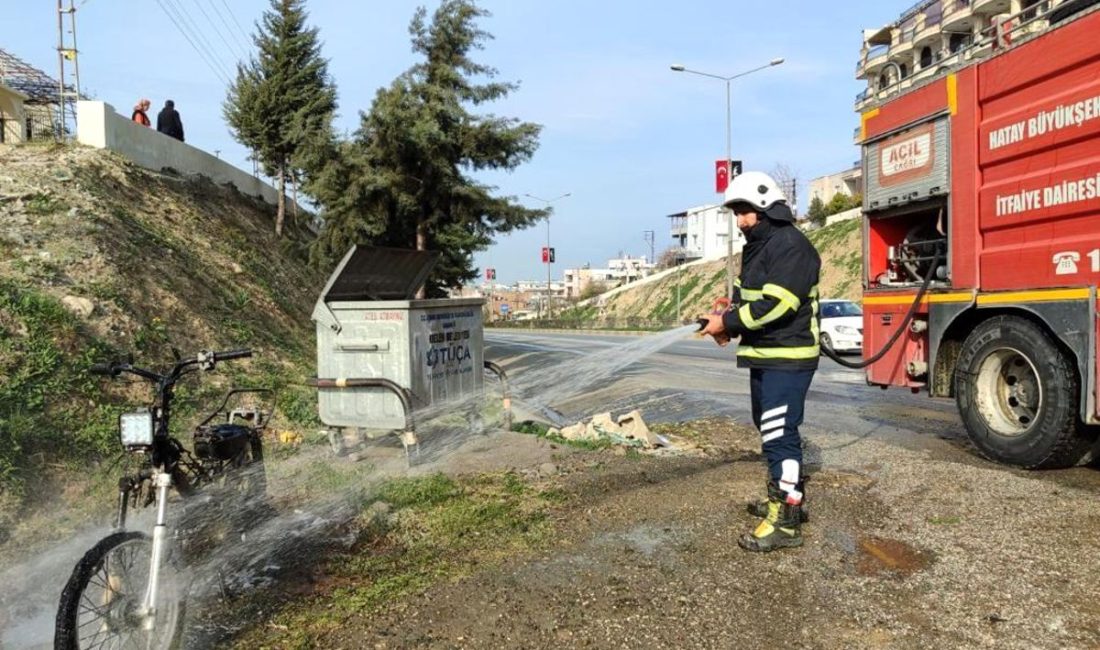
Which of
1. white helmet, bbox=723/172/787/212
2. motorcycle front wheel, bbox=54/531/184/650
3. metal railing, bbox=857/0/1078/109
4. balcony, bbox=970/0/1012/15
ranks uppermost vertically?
balcony, bbox=970/0/1012/15

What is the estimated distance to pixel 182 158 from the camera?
16.9 meters

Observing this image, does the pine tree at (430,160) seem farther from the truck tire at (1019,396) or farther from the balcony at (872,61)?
the balcony at (872,61)

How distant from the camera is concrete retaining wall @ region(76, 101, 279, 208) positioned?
13664 mm

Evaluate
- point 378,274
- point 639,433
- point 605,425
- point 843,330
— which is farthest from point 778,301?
point 843,330

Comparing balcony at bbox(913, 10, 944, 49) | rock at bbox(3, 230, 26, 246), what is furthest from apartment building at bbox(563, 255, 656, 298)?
rock at bbox(3, 230, 26, 246)

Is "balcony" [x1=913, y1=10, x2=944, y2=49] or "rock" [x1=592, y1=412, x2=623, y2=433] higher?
"balcony" [x1=913, y1=10, x2=944, y2=49]

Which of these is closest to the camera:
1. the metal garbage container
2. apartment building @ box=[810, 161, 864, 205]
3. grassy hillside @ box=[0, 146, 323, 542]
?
grassy hillside @ box=[0, 146, 323, 542]

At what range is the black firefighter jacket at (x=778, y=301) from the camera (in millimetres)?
4035

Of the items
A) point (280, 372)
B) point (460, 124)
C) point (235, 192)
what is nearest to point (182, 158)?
point (235, 192)

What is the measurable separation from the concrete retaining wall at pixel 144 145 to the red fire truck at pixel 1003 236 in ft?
42.0

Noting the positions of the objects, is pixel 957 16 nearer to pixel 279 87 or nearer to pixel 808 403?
pixel 279 87

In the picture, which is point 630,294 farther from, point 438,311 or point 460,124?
point 438,311

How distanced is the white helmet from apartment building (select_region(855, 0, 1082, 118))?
2.84 metres

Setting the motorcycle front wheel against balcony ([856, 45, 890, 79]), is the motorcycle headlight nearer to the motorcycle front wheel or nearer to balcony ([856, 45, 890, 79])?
the motorcycle front wheel
